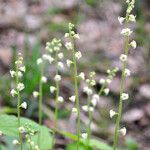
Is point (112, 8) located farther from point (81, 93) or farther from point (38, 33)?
point (81, 93)

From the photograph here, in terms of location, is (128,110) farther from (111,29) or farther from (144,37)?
(111,29)

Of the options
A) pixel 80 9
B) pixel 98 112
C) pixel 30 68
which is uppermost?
pixel 80 9

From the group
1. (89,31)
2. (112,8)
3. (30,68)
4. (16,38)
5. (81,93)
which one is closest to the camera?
(30,68)

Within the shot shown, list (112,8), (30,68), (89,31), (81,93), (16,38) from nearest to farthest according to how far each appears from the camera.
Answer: (30,68) → (81,93) → (16,38) → (89,31) → (112,8)

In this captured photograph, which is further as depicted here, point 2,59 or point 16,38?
point 16,38

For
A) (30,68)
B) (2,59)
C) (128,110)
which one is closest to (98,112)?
(128,110)

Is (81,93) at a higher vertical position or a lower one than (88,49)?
lower
